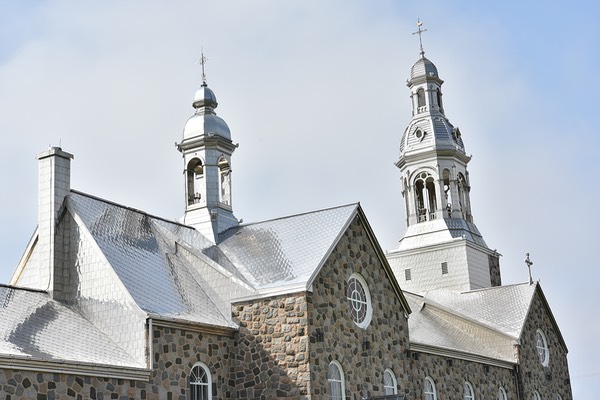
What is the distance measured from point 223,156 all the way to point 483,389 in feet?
37.4

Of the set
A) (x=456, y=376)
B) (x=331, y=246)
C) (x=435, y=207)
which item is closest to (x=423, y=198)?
(x=435, y=207)

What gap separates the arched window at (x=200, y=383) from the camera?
69.0 ft

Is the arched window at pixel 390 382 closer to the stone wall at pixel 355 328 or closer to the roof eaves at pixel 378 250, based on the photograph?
the stone wall at pixel 355 328

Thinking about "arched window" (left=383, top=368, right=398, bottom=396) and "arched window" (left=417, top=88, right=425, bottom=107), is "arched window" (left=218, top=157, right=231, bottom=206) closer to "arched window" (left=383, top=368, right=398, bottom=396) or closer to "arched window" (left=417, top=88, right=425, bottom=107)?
"arched window" (left=383, top=368, right=398, bottom=396)

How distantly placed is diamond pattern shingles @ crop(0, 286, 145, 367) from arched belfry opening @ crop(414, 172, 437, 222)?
23522 mm

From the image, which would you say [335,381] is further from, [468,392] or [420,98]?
[420,98]

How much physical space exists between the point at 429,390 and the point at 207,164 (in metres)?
9.43

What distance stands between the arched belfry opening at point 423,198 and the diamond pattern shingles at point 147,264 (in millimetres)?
19141

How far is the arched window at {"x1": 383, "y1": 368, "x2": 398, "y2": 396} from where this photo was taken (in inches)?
979

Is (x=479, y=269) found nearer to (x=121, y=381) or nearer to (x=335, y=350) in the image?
(x=335, y=350)

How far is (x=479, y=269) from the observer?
133 ft

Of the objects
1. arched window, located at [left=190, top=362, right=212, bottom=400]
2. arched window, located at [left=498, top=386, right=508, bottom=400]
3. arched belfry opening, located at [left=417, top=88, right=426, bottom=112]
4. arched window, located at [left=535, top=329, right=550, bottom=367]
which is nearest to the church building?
arched window, located at [left=190, top=362, right=212, bottom=400]

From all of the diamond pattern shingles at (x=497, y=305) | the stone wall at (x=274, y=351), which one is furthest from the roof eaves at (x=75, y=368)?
the diamond pattern shingles at (x=497, y=305)

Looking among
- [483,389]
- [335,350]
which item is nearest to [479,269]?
[483,389]
